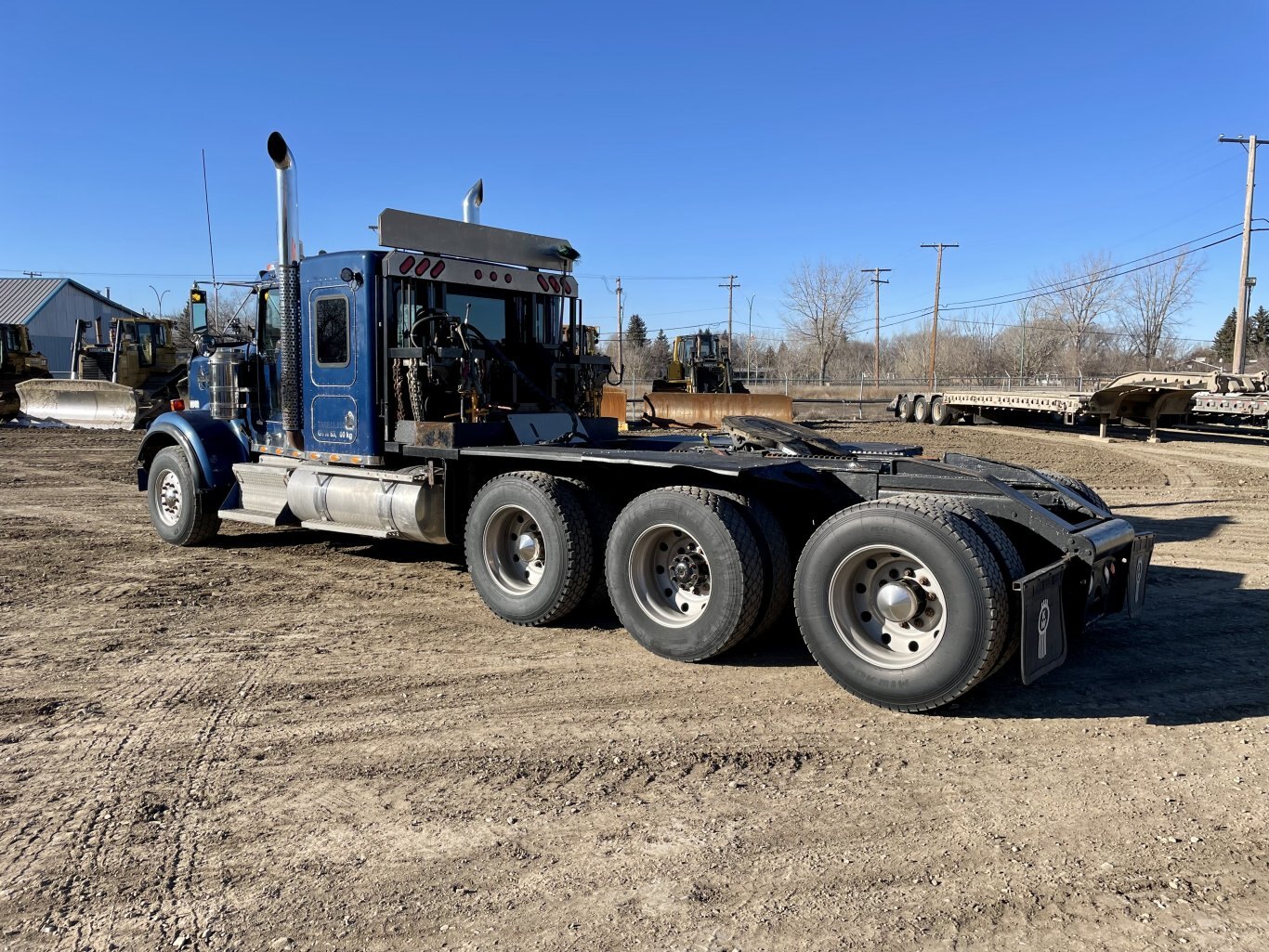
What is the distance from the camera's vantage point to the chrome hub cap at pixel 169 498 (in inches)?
361

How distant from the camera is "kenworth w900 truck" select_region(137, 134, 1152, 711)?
4.59m

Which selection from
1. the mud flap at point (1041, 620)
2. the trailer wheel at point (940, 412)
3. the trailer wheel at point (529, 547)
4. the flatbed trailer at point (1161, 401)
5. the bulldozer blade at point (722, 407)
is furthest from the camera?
the trailer wheel at point (940, 412)

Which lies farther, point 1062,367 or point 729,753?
point 1062,367

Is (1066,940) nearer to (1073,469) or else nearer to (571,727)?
(571,727)

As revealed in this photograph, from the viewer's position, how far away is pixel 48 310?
5319 centimetres

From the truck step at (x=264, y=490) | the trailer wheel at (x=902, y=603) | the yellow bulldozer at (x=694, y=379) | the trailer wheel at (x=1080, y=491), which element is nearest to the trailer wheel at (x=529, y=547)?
the trailer wheel at (x=902, y=603)

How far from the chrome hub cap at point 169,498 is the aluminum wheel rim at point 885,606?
23.0 feet

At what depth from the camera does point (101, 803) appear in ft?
12.1

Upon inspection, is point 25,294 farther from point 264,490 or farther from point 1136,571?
point 1136,571

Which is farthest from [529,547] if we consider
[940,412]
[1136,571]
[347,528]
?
[940,412]

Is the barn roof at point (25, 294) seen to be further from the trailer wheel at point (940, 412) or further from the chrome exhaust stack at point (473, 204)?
the chrome exhaust stack at point (473, 204)

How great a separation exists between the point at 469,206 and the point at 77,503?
7.10 meters

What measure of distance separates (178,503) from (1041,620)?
26.2ft

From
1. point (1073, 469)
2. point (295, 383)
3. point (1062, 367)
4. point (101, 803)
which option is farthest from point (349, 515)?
point (1062, 367)
